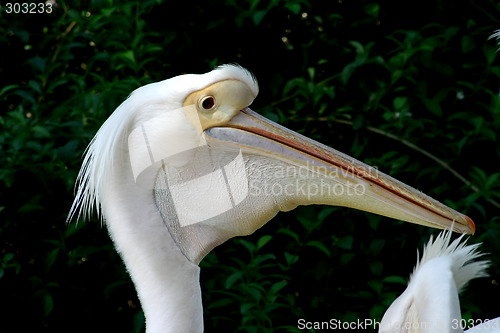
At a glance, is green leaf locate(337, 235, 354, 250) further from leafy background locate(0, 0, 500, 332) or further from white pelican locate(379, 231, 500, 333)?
white pelican locate(379, 231, 500, 333)

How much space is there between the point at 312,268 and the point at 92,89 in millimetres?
1286

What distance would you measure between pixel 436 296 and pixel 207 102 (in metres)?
0.82

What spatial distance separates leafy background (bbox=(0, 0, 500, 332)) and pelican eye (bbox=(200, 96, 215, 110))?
3.87 feet

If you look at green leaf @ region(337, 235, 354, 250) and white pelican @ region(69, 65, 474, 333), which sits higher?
green leaf @ region(337, 235, 354, 250)

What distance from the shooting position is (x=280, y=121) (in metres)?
3.37

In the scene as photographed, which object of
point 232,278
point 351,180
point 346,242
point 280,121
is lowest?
point 351,180

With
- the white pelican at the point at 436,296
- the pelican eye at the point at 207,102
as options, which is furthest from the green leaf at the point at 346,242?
the pelican eye at the point at 207,102

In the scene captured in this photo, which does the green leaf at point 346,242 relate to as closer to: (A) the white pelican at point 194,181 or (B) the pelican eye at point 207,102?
(A) the white pelican at point 194,181

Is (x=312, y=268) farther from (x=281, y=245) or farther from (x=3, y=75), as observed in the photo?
(x=3, y=75)

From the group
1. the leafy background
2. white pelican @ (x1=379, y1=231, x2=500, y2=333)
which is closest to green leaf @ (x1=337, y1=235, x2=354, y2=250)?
the leafy background

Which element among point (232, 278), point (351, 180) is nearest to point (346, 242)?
point (232, 278)

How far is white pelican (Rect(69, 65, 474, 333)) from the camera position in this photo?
1931 millimetres

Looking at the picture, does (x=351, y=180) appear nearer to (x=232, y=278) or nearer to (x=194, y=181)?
(x=194, y=181)

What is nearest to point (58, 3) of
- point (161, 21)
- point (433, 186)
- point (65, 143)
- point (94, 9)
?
point (94, 9)
